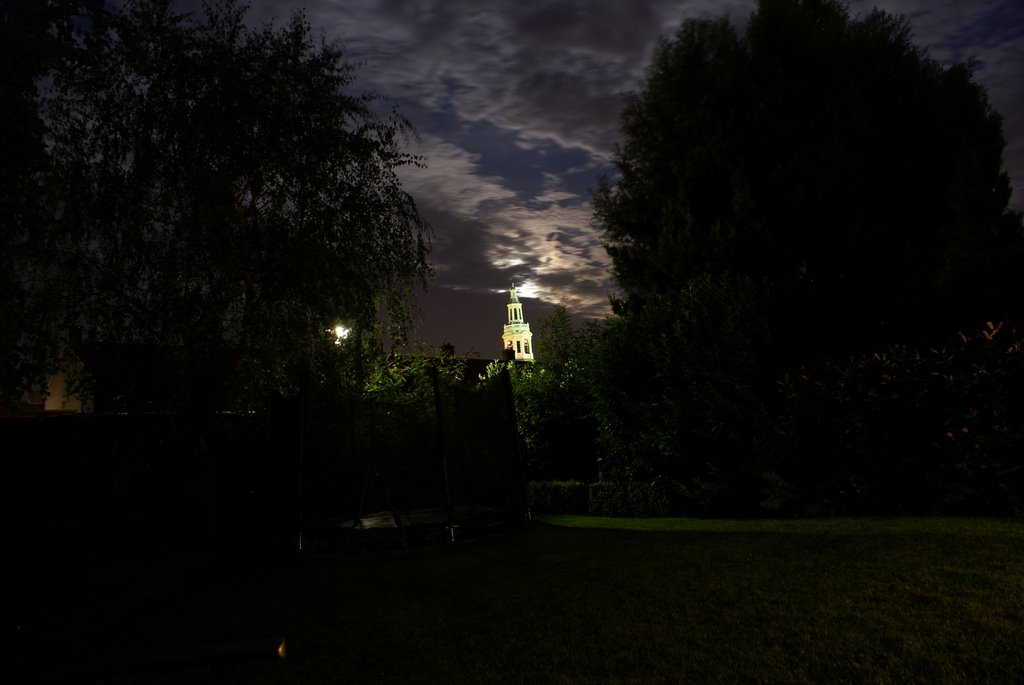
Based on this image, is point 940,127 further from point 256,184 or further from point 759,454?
point 256,184

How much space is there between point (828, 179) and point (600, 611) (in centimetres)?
1238

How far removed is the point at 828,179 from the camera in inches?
596

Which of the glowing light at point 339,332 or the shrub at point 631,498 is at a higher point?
the glowing light at point 339,332

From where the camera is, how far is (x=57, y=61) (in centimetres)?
967

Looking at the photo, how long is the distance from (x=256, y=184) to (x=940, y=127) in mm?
15527

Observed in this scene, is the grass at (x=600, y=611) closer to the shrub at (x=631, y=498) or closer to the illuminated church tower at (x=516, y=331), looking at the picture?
the shrub at (x=631, y=498)

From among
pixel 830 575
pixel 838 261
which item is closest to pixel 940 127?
pixel 838 261

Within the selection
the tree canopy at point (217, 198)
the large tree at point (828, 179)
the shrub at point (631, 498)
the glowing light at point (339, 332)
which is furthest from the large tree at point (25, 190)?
the large tree at point (828, 179)

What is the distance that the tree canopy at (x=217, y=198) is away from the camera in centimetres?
1178

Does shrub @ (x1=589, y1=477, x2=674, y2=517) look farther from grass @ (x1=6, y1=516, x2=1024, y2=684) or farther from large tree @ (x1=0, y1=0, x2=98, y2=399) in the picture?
large tree @ (x1=0, y1=0, x2=98, y2=399)

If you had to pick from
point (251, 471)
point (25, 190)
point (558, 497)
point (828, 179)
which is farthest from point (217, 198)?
point (828, 179)

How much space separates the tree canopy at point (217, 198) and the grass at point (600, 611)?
4387 millimetres

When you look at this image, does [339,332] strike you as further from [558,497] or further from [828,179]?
[828,179]

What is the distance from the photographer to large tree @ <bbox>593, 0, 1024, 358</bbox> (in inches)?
586
